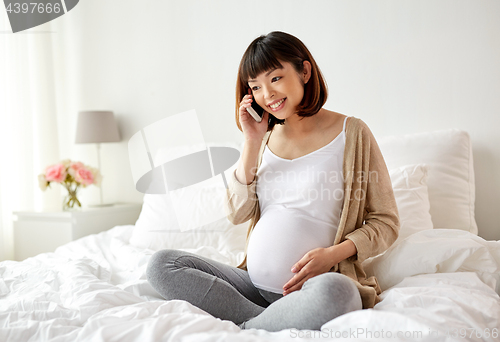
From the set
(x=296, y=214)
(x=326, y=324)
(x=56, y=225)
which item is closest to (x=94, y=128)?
(x=56, y=225)

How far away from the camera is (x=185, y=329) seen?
81 cm

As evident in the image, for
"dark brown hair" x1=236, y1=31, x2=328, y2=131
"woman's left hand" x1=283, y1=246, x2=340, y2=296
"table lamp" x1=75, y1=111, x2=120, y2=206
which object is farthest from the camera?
"table lamp" x1=75, y1=111, x2=120, y2=206

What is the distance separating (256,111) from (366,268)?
55 cm

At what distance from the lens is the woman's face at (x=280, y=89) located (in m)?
1.17

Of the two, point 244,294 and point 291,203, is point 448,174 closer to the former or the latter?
point 291,203

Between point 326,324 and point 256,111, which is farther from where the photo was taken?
point 256,111

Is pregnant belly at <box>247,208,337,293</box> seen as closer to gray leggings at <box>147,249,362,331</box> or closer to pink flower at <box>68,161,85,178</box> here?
gray leggings at <box>147,249,362,331</box>

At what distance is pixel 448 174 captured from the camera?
64.9 inches

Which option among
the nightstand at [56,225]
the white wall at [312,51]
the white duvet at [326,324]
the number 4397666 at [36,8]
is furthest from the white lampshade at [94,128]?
the white duvet at [326,324]

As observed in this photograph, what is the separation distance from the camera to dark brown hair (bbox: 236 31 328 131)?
3.80 ft

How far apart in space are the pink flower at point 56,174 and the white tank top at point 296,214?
1602 mm

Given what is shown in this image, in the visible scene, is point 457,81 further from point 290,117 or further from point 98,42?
point 98,42

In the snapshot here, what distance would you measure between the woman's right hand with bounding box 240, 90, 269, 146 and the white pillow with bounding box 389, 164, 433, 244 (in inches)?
21.6

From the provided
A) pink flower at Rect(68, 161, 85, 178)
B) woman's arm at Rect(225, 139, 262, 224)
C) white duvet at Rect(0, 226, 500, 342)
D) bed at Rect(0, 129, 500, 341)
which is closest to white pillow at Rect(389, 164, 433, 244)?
bed at Rect(0, 129, 500, 341)
